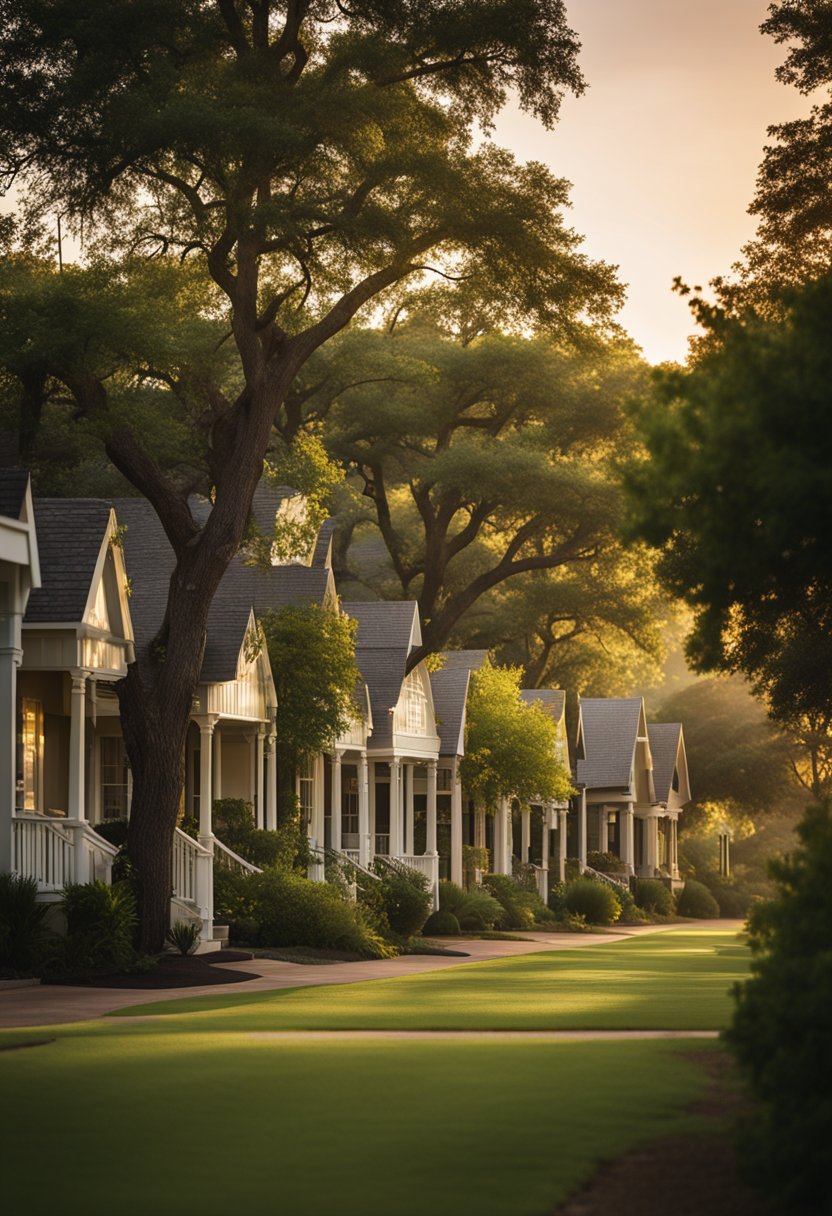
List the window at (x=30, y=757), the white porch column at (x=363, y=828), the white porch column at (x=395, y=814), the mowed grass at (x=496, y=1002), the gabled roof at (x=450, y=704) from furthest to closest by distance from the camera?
the gabled roof at (x=450, y=704) < the white porch column at (x=395, y=814) < the white porch column at (x=363, y=828) < the window at (x=30, y=757) < the mowed grass at (x=496, y=1002)

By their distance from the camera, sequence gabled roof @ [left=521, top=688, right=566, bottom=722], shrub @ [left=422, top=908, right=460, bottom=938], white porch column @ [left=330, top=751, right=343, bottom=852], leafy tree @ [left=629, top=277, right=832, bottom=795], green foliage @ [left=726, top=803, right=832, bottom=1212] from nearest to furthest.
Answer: green foliage @ [left=726, top=803, right=832, bottom=1212] < leafy tree @ [left=629, top=277, right=832, bottom=795] < white porch column @ [left=330, top=751, right=343, bottom=852] < shrub @ [left=422, top=908, right=460, bottom=938] < gabled roof @ [left=521, top=688, right=566, bottom=722]

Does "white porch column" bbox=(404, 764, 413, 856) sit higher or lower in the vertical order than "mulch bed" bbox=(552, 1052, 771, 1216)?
higher

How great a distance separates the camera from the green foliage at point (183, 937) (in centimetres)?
2828

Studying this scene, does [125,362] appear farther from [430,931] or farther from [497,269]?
[430,931]

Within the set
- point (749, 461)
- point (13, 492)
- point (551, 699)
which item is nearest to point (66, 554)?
point (13, 492)

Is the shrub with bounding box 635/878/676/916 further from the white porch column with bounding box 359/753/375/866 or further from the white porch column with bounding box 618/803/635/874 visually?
the white porch column with bounding box 359/753/375/866

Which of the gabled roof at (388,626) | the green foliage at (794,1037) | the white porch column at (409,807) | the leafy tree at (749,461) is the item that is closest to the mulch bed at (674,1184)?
the green foliage at (794,1037)

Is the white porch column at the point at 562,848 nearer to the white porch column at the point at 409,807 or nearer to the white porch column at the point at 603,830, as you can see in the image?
the white porch column at the point at 603,830

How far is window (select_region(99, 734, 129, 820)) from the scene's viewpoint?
35.2 m

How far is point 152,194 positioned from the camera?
31828 millimetres

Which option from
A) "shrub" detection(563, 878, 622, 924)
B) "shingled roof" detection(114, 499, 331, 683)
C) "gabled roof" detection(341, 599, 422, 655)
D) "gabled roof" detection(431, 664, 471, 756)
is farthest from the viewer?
"shrub" detection(563, 878, 622, 924)

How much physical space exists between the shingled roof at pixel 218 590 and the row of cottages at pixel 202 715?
0.15 feet

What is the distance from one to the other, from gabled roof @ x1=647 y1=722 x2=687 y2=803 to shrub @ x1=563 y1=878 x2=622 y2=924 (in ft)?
70.1

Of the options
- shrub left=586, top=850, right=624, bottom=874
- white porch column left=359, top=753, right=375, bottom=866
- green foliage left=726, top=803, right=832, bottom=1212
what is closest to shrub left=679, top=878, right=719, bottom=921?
shrub left=586, top=850, right=624, bottom=874
